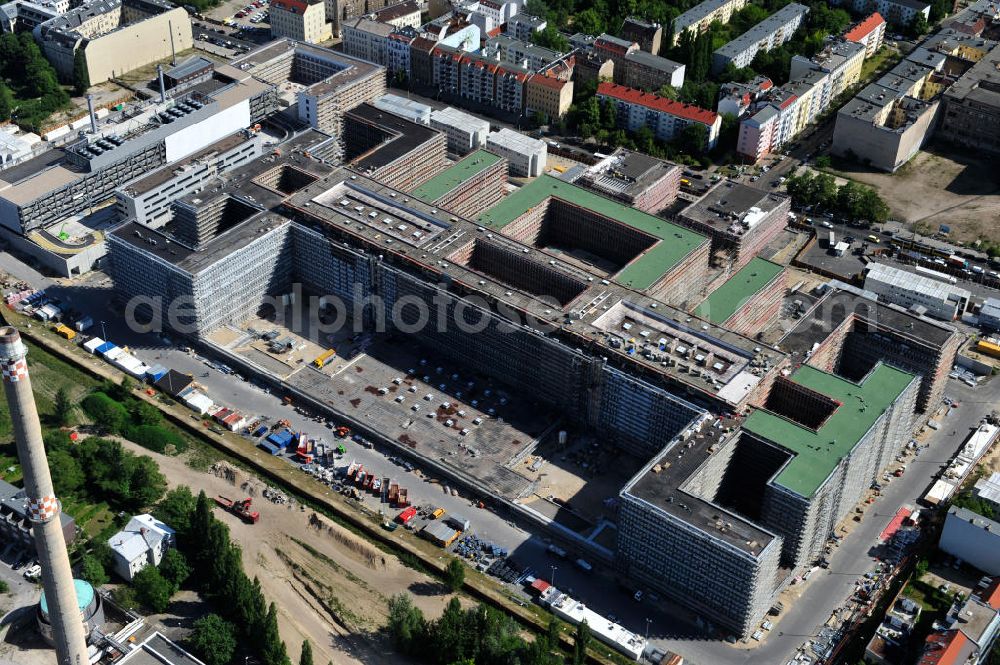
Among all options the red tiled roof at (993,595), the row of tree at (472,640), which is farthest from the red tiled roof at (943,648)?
the row of tree at (472,640)

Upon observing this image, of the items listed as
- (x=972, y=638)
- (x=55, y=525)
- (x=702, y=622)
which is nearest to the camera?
(x=55, y=525)

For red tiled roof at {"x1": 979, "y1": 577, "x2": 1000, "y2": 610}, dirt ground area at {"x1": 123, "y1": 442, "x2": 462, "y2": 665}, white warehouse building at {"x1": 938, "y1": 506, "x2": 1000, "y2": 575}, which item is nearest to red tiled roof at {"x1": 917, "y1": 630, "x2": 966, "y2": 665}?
red tiled roof at {"x1": 979, "y1": 577, "x2": 1000, "y2": 610}

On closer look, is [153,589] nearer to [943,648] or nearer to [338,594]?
[338,594]

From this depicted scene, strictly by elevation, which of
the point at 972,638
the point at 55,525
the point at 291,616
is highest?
the point at 55,525

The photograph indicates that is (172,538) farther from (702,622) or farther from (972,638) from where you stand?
(972,638)

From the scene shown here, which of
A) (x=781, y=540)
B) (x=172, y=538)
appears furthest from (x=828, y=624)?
(x=172, y=538)
